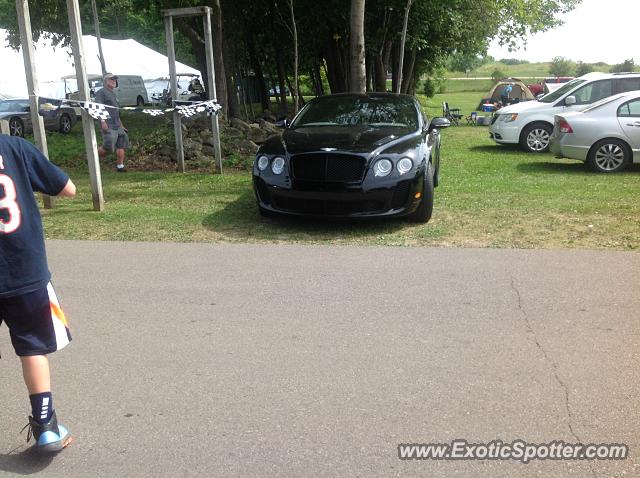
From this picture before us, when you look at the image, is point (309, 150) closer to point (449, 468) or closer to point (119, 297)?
point (119, 297)

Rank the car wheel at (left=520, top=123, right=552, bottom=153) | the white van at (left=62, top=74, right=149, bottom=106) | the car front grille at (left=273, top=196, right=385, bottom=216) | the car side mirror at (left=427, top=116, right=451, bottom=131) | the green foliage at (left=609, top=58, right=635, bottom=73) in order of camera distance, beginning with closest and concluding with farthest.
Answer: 1. the car front grille at (left=273, top=196, right=385, bottom=216)
2. the car side mirror at (left=427, top=116, right=451, bottom=131)
3. the car wheel at (left=520, top=123, right=552, bottom=153)
4. the white van at (left=62, top=74, right=149, bottom=106)
5. the green foliage at (left=609, top=58, right=635, bottom=73)

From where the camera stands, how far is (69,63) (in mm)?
35562

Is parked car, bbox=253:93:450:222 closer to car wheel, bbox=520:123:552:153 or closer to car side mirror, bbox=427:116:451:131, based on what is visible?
car side mirror, bbox=427:116:451:131

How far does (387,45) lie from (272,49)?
6602 millimetres

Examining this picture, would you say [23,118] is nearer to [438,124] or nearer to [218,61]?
[218,61]

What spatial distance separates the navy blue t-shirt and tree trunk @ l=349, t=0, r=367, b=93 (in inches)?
431

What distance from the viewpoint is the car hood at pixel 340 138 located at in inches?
299

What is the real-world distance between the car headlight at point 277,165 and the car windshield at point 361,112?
153 cm

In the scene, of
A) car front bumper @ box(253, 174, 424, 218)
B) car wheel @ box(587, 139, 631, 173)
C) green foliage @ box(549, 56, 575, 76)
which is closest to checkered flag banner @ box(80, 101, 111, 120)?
car front bumper @ box(253, 174, 424, 218)

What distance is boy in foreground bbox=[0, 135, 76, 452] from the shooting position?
2.94 meters

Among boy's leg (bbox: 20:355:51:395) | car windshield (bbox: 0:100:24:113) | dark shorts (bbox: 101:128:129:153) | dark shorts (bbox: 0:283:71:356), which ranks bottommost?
boy's leg (bbox: 20:355:51:395)

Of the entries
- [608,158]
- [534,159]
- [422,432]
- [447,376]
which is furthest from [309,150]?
[534,159]

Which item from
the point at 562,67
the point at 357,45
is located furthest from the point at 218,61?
the point at 562,67

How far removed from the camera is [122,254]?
6.72 m
